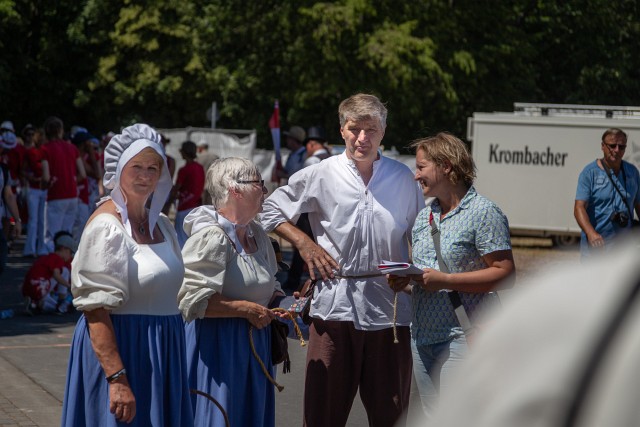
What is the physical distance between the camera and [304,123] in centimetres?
3962

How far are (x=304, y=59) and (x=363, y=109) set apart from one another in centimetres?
3018

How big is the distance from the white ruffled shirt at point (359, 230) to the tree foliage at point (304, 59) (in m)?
28.5

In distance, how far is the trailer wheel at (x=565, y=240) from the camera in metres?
23.5

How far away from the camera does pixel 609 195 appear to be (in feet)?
31.5

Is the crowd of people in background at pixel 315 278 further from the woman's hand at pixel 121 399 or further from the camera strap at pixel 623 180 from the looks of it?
the camera strap at pixel 623 180

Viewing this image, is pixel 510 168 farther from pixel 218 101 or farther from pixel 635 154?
pixel 218 101

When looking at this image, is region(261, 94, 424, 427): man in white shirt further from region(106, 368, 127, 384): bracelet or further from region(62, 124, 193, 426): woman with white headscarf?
region(106, 368, 127, 384): bracelet

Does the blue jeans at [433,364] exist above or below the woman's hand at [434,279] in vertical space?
below

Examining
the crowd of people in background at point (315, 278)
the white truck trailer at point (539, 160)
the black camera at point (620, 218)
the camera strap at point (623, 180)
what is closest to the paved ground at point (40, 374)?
the crowd of people in background at point (315, 278)

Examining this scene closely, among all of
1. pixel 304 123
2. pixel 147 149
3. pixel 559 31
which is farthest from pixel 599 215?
pixel 559 31

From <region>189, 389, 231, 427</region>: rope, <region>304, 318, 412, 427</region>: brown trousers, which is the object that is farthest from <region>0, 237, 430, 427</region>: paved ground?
<region>189, 389, 231, 427</region>: rope

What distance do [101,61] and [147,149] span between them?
37973 millimetres

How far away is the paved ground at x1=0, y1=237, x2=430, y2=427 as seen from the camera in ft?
23.7

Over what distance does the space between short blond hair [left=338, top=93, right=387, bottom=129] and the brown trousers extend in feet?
3.09
